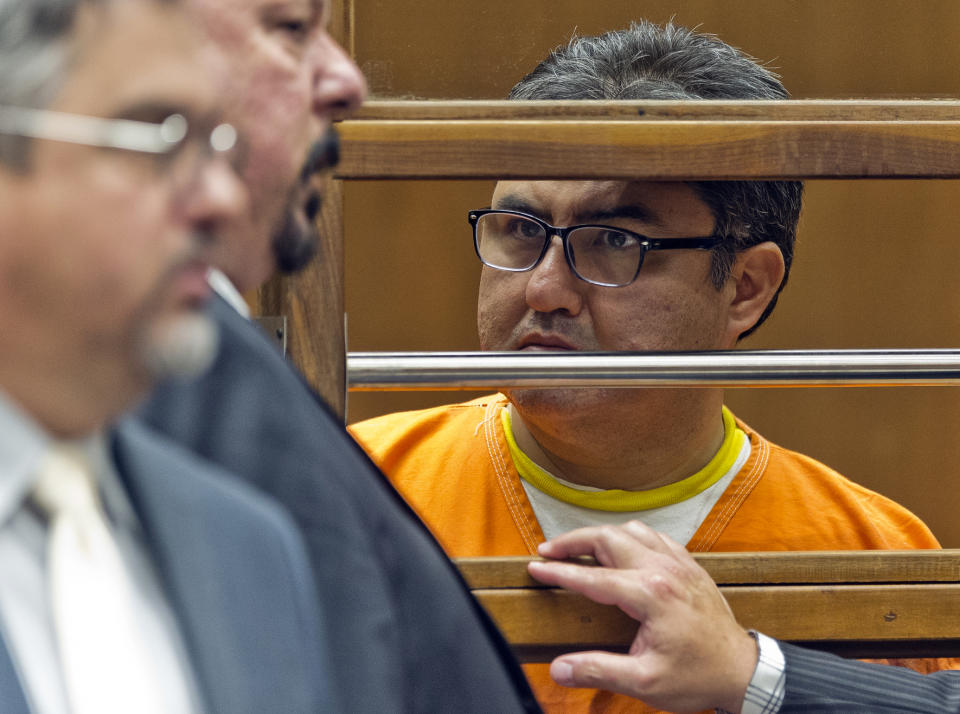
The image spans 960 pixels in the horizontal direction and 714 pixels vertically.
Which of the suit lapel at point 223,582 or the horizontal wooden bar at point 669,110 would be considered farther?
the horizontal wooden bar at point 669,110

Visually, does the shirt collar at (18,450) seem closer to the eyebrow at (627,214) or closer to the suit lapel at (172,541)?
the suit lapel at (172,541)

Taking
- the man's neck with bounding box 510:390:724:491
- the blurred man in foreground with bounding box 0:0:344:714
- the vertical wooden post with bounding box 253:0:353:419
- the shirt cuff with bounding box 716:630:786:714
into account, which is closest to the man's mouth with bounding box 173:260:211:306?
the blurred man in foreground with bounding box 0:0:344:714

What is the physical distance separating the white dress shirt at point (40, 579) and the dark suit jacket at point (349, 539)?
5 cm

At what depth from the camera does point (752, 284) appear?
815mm

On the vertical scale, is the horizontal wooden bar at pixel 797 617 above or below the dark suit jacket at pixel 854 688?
above

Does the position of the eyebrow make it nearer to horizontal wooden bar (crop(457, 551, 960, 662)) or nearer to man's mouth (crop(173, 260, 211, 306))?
horizontal wooden bar (crop(457, 551, 960, 662))

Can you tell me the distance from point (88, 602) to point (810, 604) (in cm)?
44

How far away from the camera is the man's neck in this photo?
29.7 inches

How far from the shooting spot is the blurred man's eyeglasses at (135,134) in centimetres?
18

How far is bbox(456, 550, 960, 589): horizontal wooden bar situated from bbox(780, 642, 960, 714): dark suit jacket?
0.04 m

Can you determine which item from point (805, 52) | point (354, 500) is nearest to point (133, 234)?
point (354, 500)

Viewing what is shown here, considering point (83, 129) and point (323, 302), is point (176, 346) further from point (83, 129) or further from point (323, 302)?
point (323, 302)

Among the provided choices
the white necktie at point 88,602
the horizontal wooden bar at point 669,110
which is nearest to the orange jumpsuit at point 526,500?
the horizontal wooden bar at point 669,110

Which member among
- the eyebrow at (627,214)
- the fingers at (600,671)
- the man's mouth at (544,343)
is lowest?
the fingers at (600,671)
